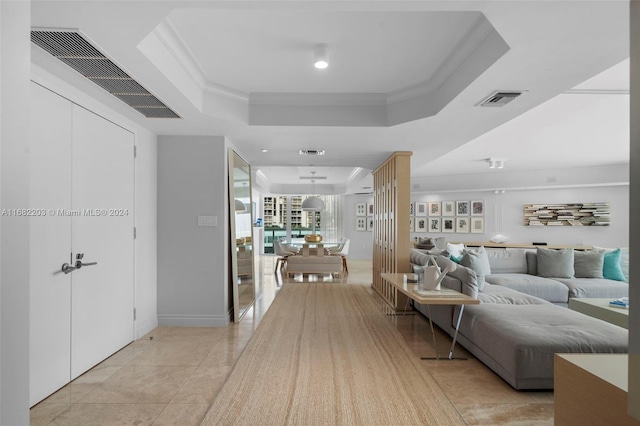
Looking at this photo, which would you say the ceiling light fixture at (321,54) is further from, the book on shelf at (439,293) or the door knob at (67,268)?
the door knob at (67,268)

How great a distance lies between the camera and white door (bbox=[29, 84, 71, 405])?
2.60 meters

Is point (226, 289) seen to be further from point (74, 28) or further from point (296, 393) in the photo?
point (74, 28)

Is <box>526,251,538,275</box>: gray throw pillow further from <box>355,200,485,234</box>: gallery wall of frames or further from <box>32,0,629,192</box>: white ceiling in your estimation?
<box>355,200,485,234</box>: gallery wall of frames

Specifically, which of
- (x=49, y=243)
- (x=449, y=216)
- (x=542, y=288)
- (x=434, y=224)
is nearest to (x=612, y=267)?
(x=542, y=288)

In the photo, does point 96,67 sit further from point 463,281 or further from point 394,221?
point 394,221

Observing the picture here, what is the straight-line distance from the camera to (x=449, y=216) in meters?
10.9

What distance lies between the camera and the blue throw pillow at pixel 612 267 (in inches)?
224

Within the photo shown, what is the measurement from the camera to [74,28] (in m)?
2.11

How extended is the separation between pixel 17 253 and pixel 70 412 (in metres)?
2.03

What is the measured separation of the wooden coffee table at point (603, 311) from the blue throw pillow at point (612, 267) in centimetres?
225

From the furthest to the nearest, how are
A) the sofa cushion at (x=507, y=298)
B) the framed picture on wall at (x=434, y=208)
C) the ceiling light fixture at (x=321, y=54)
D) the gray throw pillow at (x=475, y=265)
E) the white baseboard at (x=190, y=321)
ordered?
the framed picture on wall at (x=434, y=208) < the gray throw pillow at (x=475, y=265) < the white baseboard at (x=190, y=321) < the sofa cushion at (x=507, y=298) < the ceiling light fixture at (x=321, y=54)

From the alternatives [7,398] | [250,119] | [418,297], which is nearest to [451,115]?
[418,297]

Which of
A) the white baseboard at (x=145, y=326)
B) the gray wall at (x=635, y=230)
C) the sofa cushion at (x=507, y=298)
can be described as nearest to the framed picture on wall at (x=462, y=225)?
the sofa cushion at (x=507, y=298)

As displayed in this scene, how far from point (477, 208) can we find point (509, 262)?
4.45 m
